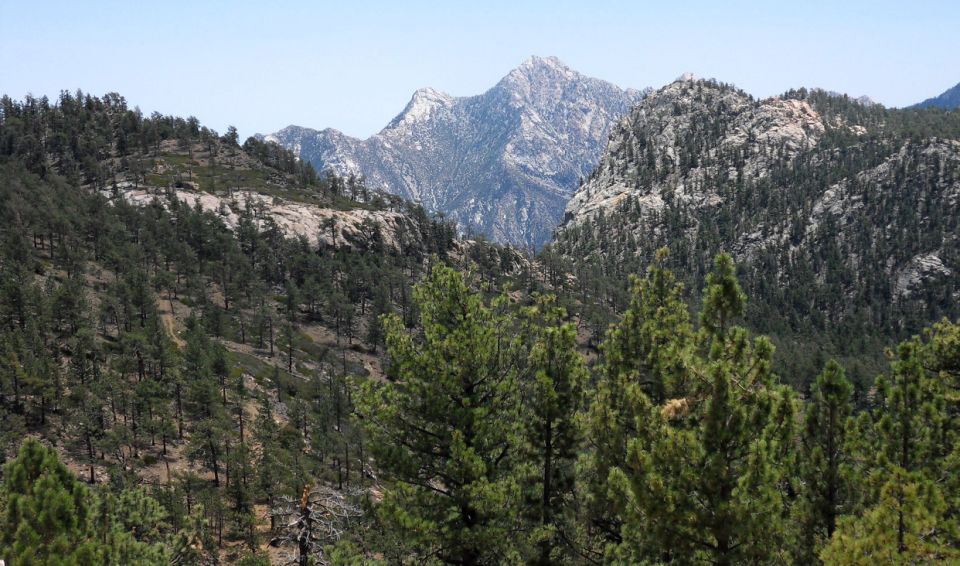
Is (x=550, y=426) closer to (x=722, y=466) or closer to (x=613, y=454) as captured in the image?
(x=613, y=454)

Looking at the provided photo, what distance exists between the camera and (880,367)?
162m

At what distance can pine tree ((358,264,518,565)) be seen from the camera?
16.6 m

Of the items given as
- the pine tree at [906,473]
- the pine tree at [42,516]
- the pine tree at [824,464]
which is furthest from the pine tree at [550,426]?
the pine tree at [42,516]

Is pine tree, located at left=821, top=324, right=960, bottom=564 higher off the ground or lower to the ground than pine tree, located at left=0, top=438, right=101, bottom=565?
higher

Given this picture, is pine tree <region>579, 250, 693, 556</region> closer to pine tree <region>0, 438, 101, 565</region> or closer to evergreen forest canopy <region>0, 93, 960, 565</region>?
evergreen forest canopy <region>0, 93, 960, 565</region>

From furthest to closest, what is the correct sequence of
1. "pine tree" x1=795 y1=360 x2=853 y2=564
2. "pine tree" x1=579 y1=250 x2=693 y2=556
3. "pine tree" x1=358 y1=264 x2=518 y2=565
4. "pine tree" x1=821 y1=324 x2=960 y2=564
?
"pine tree" x1=579 y1=250 x2=693 y2=556 → "pine tree" x1=358 y1=264 x2=518 y2=565 → "pine tree" x1=795 y1=360 x2=853 y2=564 → "pine tree" x1=821 y1=324 x2=960 y2=564

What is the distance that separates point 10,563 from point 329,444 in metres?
69.9

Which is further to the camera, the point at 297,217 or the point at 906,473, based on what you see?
the point at 297,217

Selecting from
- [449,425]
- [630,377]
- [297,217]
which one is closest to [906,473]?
[630,377]

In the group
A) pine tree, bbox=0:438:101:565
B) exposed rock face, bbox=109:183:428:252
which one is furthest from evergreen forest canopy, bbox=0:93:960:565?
exposed rock face, bbox=109:183:428:252

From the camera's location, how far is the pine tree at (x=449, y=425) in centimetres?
1662

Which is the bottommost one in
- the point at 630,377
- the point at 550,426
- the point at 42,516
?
the point at 42,516

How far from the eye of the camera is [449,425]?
18.0 metres

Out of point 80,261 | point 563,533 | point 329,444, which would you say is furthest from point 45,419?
point 563,533
